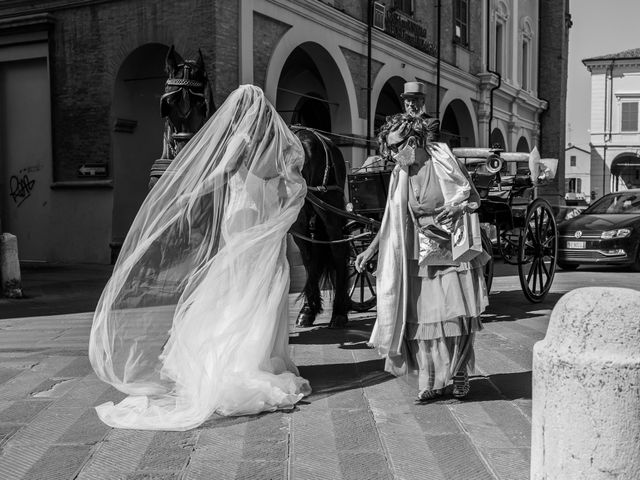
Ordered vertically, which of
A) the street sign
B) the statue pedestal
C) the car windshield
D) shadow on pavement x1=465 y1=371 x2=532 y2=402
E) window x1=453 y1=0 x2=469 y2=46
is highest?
window x1=453 y1=0 x2=469 y2=46

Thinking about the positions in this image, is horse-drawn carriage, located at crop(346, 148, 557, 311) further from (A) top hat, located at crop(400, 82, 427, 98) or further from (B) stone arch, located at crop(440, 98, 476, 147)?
(B) stone arch, located at crop(440, 98, 476, 147)

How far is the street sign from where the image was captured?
45.4 feet

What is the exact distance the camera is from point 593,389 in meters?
2.30

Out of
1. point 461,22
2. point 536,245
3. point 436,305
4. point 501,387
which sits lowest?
point 501,387

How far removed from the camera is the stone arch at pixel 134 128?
1379 cm

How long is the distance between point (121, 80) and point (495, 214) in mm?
8195

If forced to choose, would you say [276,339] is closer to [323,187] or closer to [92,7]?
[323,187]

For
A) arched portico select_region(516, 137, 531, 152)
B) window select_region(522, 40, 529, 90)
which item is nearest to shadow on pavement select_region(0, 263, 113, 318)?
arched portico select_region(516, 137, 531, 152)

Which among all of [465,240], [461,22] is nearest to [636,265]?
[465,240]

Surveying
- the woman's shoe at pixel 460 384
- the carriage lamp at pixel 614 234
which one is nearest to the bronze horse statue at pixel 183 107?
the woman's shoe at pixel 460 384

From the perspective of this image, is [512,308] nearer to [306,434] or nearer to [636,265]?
[306,434]

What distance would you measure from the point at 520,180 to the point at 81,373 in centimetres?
590

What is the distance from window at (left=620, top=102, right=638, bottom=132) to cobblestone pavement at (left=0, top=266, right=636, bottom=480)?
5453 cm

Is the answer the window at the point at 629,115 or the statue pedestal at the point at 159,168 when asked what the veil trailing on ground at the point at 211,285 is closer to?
the statue pedestal at the point at 159,168
